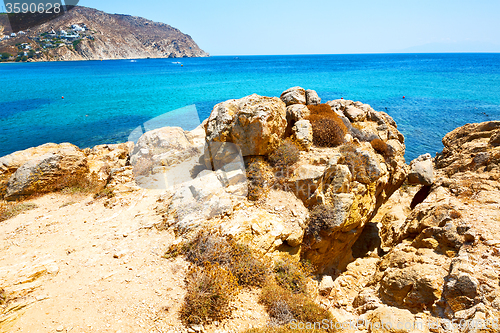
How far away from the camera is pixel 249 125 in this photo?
952cm

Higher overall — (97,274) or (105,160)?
(105,160)

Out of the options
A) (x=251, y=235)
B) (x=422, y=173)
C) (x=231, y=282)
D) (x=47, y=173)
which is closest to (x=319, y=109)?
(x=422, y=173)

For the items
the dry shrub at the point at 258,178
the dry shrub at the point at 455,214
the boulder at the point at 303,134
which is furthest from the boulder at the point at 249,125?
the dry shrub at the point at 455,214

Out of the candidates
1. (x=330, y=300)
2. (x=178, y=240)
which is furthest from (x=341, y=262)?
(x=178, y=240)

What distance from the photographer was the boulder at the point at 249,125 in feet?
31.2

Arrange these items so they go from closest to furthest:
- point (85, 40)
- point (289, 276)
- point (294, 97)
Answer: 1. point (289, 276)
2. point (294, 97)
3. point (85, 40)

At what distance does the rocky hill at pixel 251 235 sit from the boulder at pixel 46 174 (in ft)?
0.16

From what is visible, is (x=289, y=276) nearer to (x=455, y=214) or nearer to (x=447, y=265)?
(x=447, y=265)

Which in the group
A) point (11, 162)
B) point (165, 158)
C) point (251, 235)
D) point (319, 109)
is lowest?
point (251, 235)

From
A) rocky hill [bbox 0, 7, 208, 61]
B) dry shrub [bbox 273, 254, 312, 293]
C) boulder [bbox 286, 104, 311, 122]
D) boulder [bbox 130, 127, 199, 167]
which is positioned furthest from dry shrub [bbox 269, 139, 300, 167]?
rocky hill [bbox 0, 7, 208, 61]

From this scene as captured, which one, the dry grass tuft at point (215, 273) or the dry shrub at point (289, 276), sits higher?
the dry grass tuft at point (215, 273)

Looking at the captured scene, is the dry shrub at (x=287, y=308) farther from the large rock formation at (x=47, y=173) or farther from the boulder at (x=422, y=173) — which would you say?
the boulder at (x=422, y=173)

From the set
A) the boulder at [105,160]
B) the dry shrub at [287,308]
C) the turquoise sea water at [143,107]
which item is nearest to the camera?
the dry shrub at [287,308]

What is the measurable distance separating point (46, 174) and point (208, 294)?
970 cm
